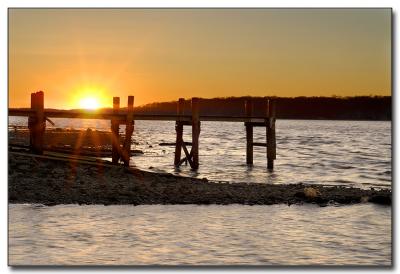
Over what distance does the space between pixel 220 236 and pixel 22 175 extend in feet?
16.0

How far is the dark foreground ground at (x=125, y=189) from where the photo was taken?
1239cm

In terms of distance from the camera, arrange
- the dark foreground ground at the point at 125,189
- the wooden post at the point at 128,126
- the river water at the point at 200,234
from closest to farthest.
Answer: the river water at the point at 200,234 < the dark foreground ground at the point at 125,189 < the wooden post at the point at 128,126

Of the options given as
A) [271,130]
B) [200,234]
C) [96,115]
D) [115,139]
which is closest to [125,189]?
[200,234]

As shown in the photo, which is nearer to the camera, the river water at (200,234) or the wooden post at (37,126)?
the river water at (200,234)

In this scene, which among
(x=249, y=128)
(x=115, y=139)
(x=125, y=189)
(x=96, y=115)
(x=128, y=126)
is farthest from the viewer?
(x=249, y=128)

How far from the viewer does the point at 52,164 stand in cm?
1462

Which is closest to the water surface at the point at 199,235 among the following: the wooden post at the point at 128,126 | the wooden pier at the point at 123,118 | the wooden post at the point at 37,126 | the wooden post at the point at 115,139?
the wooden pier at the point at 123,118

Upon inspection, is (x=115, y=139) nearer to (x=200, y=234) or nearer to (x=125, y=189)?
(x=125, y=189)

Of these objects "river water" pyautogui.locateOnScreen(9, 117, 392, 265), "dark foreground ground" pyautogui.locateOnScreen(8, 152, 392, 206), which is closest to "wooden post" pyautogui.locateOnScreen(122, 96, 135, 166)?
"dark foreground ground" pyautogui.locateOnScreen(8, 152, 392, 206)

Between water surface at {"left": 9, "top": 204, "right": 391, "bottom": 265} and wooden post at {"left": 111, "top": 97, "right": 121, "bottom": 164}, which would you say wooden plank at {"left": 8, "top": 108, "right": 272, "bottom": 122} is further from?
water surface at {"left": 9, "top": 204, "right": 391, "bottom": 265}

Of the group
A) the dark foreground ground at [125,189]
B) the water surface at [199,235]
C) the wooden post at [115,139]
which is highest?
the wooden post at [115,139]

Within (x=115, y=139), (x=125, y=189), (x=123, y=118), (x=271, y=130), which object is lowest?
(x=125, y=189)

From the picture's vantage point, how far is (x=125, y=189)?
1308 cm

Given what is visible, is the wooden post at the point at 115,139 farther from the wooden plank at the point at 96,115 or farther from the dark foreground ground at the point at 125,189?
the dark foreground ground at the point at 125,189
